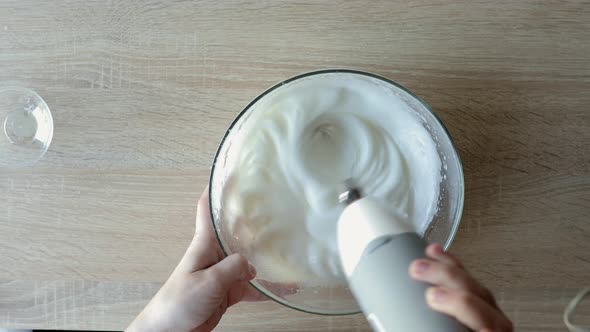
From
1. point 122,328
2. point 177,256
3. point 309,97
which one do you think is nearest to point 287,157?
point 309,97

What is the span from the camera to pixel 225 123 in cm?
69

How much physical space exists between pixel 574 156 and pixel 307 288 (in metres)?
0.37

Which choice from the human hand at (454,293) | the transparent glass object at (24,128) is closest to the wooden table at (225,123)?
the transparent glass object at (24,128)

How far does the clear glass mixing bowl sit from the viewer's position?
0.60 m

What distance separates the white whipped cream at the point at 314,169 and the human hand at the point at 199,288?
0.04 meters

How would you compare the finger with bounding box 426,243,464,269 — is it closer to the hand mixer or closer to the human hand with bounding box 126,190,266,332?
the hand mixer

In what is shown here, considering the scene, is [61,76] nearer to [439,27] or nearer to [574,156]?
[439,27]

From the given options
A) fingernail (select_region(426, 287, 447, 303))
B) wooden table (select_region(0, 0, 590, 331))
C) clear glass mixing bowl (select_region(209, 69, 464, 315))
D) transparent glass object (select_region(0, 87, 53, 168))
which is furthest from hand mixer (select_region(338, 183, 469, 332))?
transparent glass object (select_region(0, 87, 53, 168))

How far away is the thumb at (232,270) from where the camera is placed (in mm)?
598

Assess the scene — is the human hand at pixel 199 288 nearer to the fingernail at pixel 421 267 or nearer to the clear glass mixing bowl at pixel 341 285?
the clear glass mixing bowl at pixel 341 285

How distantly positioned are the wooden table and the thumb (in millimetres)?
109

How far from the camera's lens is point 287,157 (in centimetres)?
68

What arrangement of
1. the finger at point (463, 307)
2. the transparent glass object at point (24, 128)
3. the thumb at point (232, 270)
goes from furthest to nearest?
1. the transparent glass object at point (24, 128)
2. the thumb at point (232, 270)
3. the finger at point (463, 307)

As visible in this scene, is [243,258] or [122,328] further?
[122,328]
